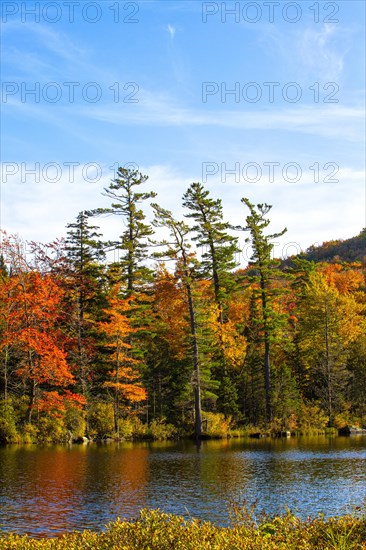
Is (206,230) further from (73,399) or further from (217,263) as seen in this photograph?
(73,399)

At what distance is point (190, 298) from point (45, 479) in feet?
83.4

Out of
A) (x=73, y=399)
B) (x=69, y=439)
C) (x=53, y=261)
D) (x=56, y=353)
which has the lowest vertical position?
(x=69, y=439)

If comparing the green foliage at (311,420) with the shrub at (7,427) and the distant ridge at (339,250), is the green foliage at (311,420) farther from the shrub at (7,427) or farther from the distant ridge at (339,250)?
the distant ridge at (339,250)

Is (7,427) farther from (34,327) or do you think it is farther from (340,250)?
(340,250)

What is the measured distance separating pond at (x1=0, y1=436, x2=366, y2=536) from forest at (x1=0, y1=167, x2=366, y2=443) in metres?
6.79

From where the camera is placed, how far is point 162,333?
5059cm

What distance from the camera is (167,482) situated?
23625mm

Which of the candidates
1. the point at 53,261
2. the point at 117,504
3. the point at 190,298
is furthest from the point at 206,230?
the point at 117,504

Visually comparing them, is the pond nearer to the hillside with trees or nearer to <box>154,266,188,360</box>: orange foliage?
<box>154,266,188,360</box>: orange foliage

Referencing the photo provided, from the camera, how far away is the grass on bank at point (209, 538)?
371 inches

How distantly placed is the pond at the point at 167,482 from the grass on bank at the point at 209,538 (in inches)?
112

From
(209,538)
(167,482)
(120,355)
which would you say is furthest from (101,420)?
(209,538)

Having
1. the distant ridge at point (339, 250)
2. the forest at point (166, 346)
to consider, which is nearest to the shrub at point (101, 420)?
the forest at point (166, 346)

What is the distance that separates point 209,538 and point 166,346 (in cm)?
4013
